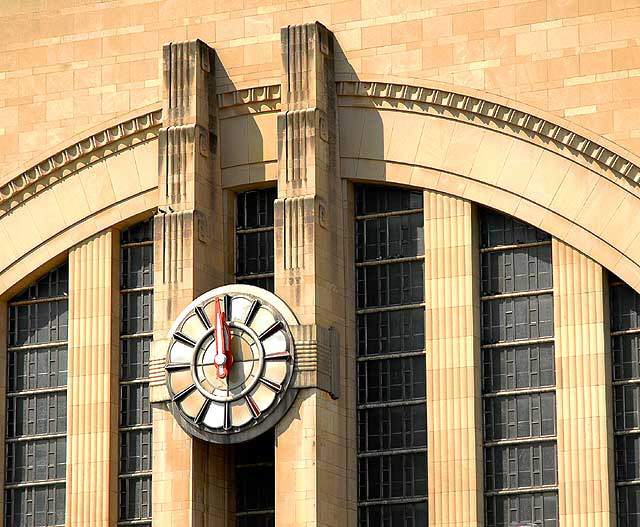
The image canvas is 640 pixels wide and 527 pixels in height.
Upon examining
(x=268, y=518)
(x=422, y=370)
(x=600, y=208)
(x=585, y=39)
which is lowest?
(x=268, y=518)

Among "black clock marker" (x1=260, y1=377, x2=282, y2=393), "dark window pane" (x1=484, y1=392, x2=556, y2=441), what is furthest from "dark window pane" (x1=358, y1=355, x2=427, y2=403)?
"black clock marker" (x1=260, y1=377, x2=282, y2=393)

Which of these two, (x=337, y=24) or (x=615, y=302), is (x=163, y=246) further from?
(x=615, y=302)

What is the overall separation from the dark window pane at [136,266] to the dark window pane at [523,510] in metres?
10.2

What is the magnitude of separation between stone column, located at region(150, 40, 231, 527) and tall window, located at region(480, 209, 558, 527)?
6272mm

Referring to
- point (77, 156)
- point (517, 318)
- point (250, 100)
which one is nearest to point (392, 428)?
point (517, 318)

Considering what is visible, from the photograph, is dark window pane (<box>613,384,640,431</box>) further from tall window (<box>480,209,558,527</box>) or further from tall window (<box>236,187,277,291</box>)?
tall window (<box>236,187,277,291</box>)

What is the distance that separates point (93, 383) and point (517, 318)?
10.3 metres

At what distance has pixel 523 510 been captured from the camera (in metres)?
49.6

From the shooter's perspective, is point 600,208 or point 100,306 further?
point 100,306

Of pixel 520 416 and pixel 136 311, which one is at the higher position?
pixel 136 311

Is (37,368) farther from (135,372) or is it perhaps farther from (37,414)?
(135,372)

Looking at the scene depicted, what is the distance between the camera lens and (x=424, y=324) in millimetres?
51250

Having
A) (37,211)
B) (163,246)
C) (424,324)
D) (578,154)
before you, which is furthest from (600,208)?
(37,211)

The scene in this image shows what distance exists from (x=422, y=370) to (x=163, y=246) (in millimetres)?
6576
